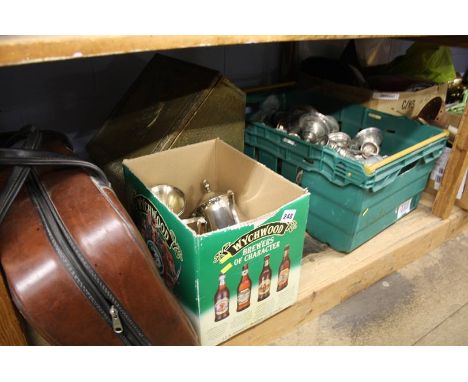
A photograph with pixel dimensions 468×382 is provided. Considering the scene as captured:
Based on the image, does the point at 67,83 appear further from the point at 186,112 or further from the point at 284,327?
the point at 284,327

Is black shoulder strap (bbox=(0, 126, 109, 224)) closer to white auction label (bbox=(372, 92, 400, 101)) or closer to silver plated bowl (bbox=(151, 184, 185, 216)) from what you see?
silver plated bowl (bbox=(151, 184, 185, 216))

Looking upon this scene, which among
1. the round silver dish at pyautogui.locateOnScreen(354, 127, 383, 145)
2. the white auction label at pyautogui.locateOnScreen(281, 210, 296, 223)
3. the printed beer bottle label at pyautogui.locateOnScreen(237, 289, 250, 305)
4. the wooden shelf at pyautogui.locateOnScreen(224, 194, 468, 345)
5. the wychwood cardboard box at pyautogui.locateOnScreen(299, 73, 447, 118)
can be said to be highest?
the wychwood cardboard box at pyautogui.locateOnScreen(299, 73, 447, 118)

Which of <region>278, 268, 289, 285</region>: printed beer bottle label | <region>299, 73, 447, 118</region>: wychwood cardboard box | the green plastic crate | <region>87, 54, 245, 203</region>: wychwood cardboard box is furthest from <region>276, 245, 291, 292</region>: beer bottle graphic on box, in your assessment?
<region>299, 73, 447, 118</region>: wychwood cardboard box

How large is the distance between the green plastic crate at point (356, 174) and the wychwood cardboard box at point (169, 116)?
13 centimetres

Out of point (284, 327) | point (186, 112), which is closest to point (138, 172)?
point (186, 112)

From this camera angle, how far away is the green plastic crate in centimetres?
95

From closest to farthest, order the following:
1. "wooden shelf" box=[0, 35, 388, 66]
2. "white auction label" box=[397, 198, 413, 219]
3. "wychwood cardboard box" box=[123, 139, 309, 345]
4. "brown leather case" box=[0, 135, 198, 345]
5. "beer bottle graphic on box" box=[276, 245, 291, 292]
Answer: "wooden shelf" box=[0, 35, 388, 66], "brown leather case" box=[0, 135, 198, 345], "wychwood cardboard box" box=[123, 139, 309, 345], "beer bottle graphic on box" box=[276, 245, 291, 292], "white auction label" box=[397, 198, 413, 219]

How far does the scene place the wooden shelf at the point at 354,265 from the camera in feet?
2.97

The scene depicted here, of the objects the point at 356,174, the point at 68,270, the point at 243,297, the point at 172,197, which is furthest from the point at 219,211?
the point at 68,270

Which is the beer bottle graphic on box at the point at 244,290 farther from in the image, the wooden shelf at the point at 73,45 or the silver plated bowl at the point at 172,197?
the wooden shelf at the point at 73,45

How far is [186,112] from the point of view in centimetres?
94

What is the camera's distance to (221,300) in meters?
0.74

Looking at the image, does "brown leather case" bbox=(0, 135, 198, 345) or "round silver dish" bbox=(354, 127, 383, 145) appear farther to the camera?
"round silver dish" bbox=(354, 127, 383, 145)
